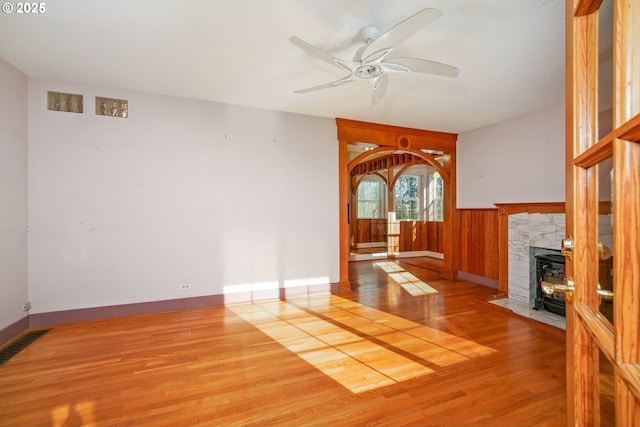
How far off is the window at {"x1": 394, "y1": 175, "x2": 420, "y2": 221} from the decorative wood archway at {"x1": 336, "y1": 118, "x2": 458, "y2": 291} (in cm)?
370

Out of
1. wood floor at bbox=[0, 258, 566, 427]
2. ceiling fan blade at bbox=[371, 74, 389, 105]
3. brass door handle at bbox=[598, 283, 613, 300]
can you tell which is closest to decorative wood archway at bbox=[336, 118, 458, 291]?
wood floor at bbox=[0, 258, 566, 427]

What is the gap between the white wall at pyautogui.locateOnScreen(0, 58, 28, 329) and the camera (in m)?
2.73

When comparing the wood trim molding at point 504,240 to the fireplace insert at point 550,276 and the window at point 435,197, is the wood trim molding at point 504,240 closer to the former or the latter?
the fireplace insert at point 550,276

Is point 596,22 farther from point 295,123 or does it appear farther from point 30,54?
point 30,54

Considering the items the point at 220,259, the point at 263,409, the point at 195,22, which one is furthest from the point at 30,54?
the point at 263,409

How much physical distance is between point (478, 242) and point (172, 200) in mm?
5270

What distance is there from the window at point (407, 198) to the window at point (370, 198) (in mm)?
947

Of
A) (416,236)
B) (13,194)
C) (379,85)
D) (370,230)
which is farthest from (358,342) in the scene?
(370,230)

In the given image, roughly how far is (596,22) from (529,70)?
2.85 m

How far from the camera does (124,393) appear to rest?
1.99 meters

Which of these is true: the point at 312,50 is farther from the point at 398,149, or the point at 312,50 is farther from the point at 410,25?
the point at 398,149

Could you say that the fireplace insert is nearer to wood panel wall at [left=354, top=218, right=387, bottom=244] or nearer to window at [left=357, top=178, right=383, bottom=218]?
wood panel wall at [left=354, top=218, right=387, bottom=244]

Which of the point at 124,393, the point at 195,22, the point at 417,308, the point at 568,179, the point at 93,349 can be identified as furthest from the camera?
the point at 417,308

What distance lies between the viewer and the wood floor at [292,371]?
177 cm
